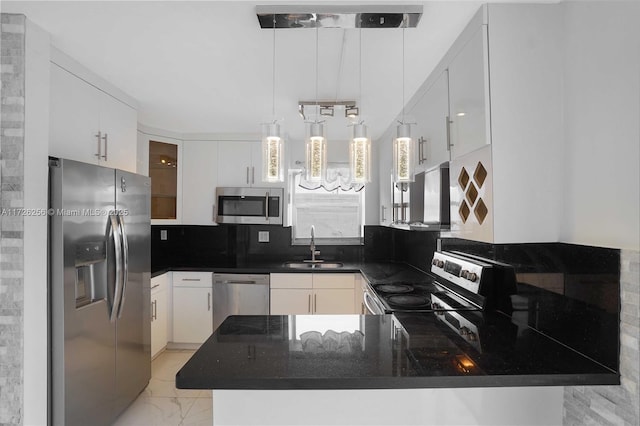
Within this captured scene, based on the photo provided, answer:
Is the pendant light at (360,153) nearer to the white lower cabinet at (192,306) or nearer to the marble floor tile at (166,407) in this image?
the marble floor tile at (166,407)

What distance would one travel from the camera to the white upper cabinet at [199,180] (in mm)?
3799

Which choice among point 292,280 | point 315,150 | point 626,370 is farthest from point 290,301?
point 626,370

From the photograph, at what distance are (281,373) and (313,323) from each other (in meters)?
0.53

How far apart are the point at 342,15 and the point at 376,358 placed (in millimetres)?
1435

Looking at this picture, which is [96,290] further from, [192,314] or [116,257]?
[192,314]

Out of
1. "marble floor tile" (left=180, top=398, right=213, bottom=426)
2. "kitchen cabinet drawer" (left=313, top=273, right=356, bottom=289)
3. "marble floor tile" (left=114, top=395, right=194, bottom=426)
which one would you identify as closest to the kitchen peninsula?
"marble floor tile" (left=180, top=398, right=213, bottom=426)

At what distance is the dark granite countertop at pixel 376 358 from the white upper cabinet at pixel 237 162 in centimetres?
236

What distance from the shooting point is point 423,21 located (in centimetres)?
160

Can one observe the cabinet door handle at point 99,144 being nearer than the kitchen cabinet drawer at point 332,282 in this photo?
Yes

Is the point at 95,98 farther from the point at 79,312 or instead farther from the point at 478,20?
the point at 478,20

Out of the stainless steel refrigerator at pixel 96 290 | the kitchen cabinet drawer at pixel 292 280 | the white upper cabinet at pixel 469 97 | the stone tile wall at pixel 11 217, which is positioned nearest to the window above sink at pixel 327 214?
the kitchen cabinet drawer at pixel 292 280

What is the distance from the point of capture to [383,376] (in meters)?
1.12

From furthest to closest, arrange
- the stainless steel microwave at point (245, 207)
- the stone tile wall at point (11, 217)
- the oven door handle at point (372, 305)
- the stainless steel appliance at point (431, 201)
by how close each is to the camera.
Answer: the stainless steel microwave at point (245, 207)
the oven door handle at point (372, 305)
the stainless steel appliance at point (431, 201)
the stone tile wall at point (11, 217)

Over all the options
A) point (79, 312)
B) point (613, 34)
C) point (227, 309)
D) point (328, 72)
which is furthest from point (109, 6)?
point (227, 309)
